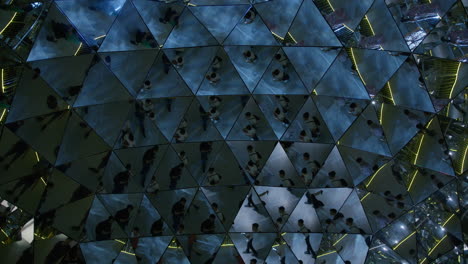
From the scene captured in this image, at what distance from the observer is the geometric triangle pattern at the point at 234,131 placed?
64.4ft

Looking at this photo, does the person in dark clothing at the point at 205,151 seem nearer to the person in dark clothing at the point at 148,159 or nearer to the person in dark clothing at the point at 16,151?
the person in dark clothing at the point at 148,159

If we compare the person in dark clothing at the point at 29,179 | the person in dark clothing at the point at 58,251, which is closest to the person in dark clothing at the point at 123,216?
the person in dark clothing at the point at 58,251

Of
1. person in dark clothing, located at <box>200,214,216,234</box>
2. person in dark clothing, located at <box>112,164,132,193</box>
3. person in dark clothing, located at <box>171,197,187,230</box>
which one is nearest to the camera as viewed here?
person in dark clothing, located at <box>112,164,132,193</box>

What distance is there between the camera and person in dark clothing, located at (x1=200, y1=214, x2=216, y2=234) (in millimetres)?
22422

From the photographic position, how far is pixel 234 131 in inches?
869

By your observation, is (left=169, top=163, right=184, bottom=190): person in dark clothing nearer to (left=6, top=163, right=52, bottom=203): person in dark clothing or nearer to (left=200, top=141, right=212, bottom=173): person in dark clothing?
(left=200, top=141, right=212, bottom=173): person in dark clothing

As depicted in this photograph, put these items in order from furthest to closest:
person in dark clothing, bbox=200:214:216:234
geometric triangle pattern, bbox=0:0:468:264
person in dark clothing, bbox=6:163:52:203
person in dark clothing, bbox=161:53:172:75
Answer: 1. person in dark clothing, bbox=200:214:216:234
2. person in dark clothing, bbox=161:53:172:75
3. person in dark clothing, bbox=6:163:52:203
4. geometric triangle pattern, bbox=0:0:468:264

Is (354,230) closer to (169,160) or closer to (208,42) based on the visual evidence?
(169,160)

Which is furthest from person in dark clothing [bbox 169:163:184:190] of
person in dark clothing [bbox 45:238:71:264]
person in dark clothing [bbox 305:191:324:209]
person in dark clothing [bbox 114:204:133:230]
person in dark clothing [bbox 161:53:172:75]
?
person in dark clothing [bbox 305:191:324:209]

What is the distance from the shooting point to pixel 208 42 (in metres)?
20.6

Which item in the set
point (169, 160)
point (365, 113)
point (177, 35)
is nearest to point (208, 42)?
point (177, 35)

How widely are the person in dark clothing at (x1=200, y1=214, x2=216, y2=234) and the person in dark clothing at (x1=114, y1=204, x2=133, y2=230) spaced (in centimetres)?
286

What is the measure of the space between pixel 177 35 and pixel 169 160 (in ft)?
15.7

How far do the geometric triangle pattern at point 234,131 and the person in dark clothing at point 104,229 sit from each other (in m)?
0.05
